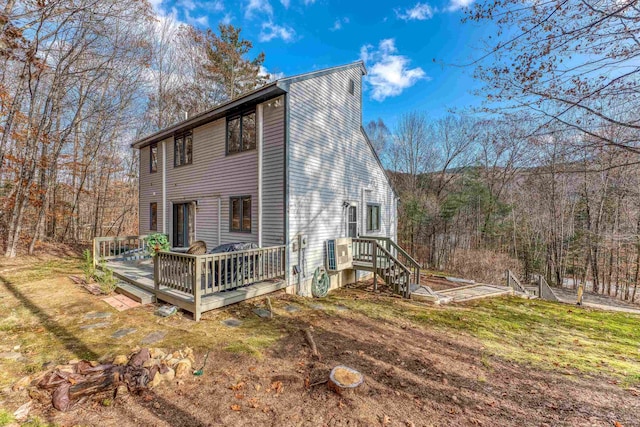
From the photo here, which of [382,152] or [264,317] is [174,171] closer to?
[264,317]

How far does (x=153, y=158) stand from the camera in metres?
11.5

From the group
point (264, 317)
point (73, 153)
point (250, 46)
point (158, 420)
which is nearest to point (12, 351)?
point (158, 420)

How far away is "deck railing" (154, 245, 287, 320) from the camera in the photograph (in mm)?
5051

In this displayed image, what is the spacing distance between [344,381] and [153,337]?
320 cm

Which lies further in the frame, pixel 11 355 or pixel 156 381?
pixel 11 355

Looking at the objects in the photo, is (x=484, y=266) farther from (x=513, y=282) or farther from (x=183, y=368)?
(x=183, y=368)

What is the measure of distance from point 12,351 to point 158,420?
297 cm

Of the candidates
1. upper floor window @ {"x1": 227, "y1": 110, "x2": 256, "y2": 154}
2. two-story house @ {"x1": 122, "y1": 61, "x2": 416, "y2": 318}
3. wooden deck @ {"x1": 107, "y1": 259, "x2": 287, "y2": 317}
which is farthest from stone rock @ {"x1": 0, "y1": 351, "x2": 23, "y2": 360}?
upper floor window @ {"x1": 227, "y1": 110, "x2": 256, "y2": 154}

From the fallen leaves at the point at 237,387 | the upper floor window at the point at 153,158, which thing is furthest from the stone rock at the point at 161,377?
the upper floor window at the point at 153,158

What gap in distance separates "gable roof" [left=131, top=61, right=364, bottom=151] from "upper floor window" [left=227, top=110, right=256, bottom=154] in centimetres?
34

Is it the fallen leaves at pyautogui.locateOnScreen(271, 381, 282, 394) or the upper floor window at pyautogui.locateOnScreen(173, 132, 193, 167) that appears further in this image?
the upper floor window at pyautogui.locateOnScreen(173, 132, 193, 167)

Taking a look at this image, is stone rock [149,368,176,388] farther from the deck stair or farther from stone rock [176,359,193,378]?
the deck stair

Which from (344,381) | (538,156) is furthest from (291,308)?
(538,156)

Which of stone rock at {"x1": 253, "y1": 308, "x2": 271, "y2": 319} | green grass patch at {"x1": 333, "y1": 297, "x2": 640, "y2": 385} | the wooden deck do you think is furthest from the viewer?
stone rock at {"x1": 253, "y1": 308, "x2": 271, "y2": 319}
